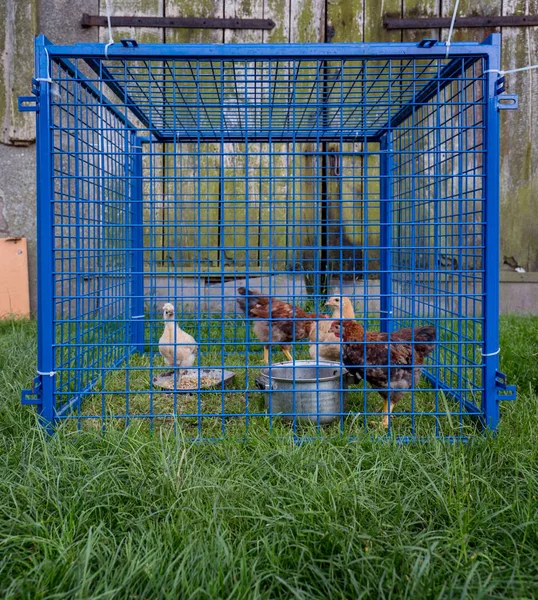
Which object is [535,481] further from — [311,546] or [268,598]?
[268,598]

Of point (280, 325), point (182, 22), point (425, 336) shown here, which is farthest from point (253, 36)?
point (425, 336)

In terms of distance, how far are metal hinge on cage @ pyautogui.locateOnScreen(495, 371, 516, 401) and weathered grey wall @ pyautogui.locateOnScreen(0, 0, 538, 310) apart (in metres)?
3.64

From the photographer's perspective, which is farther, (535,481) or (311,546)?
(535,481)

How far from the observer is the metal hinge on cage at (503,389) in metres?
2.57

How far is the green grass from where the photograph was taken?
4.80ft

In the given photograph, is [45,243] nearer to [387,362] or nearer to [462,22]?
[387,362]

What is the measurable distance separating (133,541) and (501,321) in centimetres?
421

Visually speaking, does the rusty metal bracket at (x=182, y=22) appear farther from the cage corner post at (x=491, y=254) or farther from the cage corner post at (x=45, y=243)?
the cage corner post at (x=491, y=254)

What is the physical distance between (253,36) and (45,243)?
3.86m

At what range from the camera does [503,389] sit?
8.50 ft

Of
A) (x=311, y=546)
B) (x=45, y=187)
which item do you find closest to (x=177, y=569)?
(x=311, y=546)

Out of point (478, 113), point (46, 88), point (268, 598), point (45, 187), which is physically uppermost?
point (478, 113)

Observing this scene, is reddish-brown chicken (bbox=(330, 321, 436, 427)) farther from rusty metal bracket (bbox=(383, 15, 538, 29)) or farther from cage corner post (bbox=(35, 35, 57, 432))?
rusty metal bracket (bbox=(383, 15, 538, 29))

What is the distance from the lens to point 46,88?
2.53 metres
